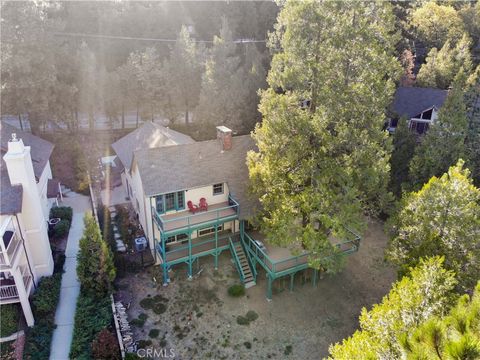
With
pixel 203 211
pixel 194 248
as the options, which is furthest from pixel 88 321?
pixel 203 211

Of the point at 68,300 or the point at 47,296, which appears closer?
the point at 47,296

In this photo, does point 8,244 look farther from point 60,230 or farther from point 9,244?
point 60,230

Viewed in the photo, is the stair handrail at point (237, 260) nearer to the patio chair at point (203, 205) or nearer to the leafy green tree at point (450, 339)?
the patio chair at point (203, 205)

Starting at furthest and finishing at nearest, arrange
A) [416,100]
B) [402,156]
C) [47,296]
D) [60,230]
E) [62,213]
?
[416,100] → [402,156] → [62,213] → [60,230] → [47,296]

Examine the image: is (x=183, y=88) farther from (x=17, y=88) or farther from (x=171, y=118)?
(x=17, y=88)

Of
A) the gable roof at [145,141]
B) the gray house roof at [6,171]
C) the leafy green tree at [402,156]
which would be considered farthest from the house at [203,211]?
the leafy green tree at [402,156]
